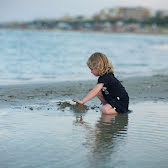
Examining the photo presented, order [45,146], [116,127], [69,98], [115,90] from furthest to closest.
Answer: [69,98]
[115,90]
[116,127]
[45,146]

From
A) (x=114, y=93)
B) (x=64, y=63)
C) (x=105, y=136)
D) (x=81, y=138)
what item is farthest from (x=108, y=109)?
(x=64, y=63)

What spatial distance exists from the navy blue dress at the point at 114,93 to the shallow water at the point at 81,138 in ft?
0.59

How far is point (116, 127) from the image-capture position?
4121 mm

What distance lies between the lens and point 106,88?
5.21 m

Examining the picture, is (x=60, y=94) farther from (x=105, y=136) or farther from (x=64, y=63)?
(x=64, y=63)

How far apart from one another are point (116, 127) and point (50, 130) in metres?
0.76

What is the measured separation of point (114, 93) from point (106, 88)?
138 millimetres

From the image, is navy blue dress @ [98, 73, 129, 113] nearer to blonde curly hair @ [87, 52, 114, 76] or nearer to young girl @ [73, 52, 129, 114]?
young girl @ [73, 52, 129, 114]

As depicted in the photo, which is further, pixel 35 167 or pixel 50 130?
pixel 50 130

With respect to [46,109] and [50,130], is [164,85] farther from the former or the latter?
[50,130]

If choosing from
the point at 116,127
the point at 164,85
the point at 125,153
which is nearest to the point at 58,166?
the point at 125,153

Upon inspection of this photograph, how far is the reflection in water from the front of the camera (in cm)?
300

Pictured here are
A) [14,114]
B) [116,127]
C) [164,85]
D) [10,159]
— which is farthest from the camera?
[164,85]

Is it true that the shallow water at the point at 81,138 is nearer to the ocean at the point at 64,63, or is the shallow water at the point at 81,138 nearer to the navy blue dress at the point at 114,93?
the navy blue dress at the point at 114,93
